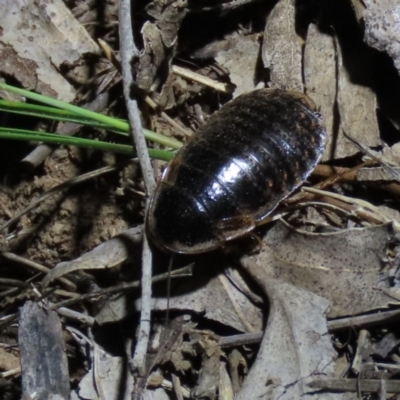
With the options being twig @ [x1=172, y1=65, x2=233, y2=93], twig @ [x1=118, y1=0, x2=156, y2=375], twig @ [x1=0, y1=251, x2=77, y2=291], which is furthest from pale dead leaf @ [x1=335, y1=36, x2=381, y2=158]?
twig @ [x1=0, y1=251, x2=77, y2=291]

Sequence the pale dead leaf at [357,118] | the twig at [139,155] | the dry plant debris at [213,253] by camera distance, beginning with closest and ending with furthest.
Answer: the twig at [139,155] → the dry plant debris at [213,253] → the pale dead leaf at [357,118]

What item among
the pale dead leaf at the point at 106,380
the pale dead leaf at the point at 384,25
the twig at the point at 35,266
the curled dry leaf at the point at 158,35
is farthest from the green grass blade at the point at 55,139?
the pale dead leaf at the point at 384,25

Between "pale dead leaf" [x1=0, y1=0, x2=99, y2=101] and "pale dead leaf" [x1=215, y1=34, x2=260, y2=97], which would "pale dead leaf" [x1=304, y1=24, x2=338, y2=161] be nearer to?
"pale dead leaf" [x1=215, y1=34, x2=260, y2=97]

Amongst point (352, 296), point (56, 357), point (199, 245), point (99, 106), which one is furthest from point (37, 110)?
point (352, 296)

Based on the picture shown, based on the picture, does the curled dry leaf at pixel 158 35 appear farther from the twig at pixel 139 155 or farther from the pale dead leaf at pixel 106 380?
the pale dead leaf at pixel 106 380

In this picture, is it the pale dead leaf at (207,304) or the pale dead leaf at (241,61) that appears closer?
the pale dead leaf at (207,304)
